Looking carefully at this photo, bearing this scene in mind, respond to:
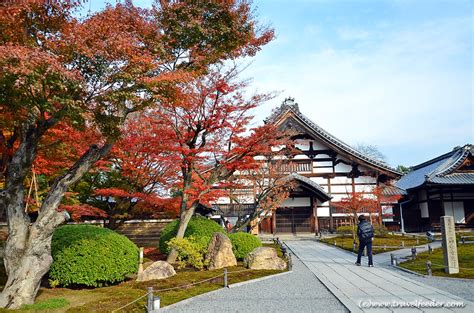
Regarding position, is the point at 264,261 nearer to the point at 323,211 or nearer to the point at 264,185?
the point at 264,185

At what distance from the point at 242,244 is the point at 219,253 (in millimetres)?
1936

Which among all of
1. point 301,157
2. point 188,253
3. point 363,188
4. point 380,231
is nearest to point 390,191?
point 363,188

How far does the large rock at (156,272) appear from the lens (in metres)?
10.3

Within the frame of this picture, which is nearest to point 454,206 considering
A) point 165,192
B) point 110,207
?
point 165,192

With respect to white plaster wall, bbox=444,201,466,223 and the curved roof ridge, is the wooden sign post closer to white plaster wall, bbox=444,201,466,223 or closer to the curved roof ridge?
the curved roof ridge

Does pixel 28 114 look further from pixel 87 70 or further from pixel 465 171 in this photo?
pixel 465 171

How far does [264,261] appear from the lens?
39.4ft

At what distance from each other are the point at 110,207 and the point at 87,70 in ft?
44.0

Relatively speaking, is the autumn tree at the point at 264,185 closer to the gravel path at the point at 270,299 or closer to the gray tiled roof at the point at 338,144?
the gray tiled roof at the point at 338,144

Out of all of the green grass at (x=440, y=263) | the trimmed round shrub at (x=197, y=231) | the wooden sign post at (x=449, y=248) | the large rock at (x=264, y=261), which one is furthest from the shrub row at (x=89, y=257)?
the wooden sign post at (x=449, y=248)

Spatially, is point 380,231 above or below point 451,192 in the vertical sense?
below

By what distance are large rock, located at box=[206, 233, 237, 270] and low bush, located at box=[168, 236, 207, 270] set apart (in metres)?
0.37

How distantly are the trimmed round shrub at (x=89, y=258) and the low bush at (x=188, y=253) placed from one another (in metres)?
2.06

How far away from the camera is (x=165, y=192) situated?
19312 mm
